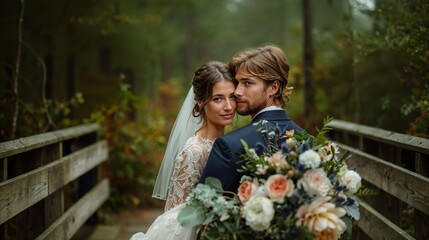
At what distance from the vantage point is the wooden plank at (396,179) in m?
3.45

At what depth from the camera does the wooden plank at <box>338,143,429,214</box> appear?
3450 millimetres

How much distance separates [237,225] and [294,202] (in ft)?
1.03

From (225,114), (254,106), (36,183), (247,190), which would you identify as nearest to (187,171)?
(225,114)

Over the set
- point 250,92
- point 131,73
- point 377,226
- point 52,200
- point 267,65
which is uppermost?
point 131,73

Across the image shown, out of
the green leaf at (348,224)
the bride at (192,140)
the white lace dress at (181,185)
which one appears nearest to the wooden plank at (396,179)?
the green leaf at (348,224)

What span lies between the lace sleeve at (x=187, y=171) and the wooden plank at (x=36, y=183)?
3.20 feet

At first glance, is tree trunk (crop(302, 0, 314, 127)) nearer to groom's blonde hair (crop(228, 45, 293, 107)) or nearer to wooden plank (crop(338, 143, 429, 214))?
wooden plank (crop(338, 143, 429, 214))

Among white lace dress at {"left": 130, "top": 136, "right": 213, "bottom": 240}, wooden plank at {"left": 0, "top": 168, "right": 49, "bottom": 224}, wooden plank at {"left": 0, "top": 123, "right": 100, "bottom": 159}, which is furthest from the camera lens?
white lace dress at {"left": 130, "top": 136, "right": 213, "bottom": 240}

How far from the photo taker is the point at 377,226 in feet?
14.4

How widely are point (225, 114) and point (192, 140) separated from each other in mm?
296

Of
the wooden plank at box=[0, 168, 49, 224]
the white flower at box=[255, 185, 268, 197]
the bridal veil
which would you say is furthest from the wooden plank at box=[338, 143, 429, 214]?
the wooden plank at box=[0, 168, 49, 224]

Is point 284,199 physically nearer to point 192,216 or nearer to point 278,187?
point 278,187

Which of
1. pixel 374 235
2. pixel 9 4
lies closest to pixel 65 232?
pixel 374 235

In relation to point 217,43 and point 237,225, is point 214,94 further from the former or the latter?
point 217,43
